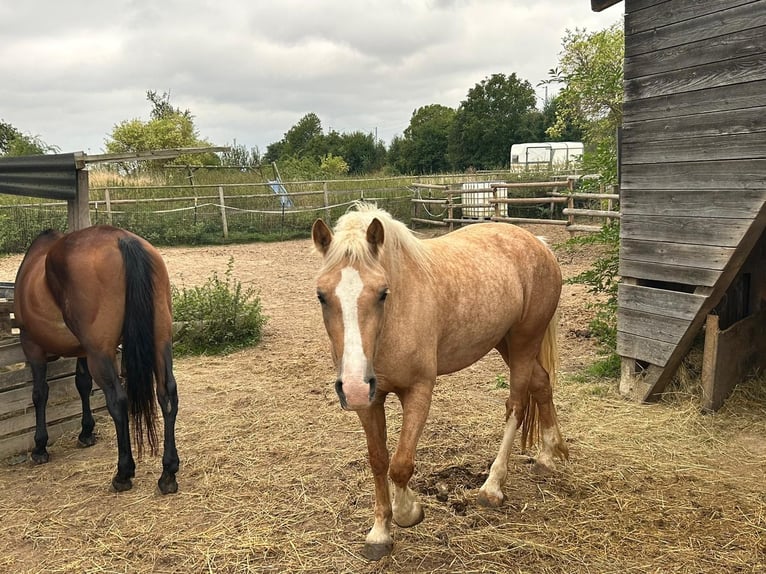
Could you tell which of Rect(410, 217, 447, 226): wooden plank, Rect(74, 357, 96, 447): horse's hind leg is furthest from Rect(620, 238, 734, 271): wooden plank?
Rect(410, 217, 447, 226): wooden plank

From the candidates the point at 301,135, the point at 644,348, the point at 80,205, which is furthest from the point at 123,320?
the point at 301,135

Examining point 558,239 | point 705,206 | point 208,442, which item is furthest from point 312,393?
point 558,239

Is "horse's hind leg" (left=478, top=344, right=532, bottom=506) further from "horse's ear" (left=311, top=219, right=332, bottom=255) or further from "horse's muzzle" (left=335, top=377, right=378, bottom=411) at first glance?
"horse's ear" (left=311, top=219, right=332, bottom=255)

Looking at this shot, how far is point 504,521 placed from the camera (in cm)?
268

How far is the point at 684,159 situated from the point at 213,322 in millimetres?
4605

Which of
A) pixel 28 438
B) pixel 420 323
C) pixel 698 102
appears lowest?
pixel 28 438

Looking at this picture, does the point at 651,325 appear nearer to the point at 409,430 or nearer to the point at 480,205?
the point at 409,430

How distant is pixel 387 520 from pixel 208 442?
178 centimetres

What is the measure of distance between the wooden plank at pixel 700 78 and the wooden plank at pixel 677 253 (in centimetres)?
100

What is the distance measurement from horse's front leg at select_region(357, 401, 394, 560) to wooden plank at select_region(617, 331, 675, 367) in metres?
2.43

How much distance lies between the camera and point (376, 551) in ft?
8.00

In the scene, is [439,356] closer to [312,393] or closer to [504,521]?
[504,521]

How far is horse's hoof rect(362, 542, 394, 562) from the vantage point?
2.43 m

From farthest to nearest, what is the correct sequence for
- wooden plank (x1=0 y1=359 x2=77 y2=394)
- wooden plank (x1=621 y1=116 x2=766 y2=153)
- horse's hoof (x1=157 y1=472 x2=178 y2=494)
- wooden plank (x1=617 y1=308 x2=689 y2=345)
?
wooden plank (x1=617 y1=308 x2=689 y2=345) → wooden plank (x1=0 y1=359 x2=77 y2=394) → wooden plank (x1=621 y1=116 x2=766 y2=153) → horse's hoof (x1=157 y1=472 x2=178 y2=494)
